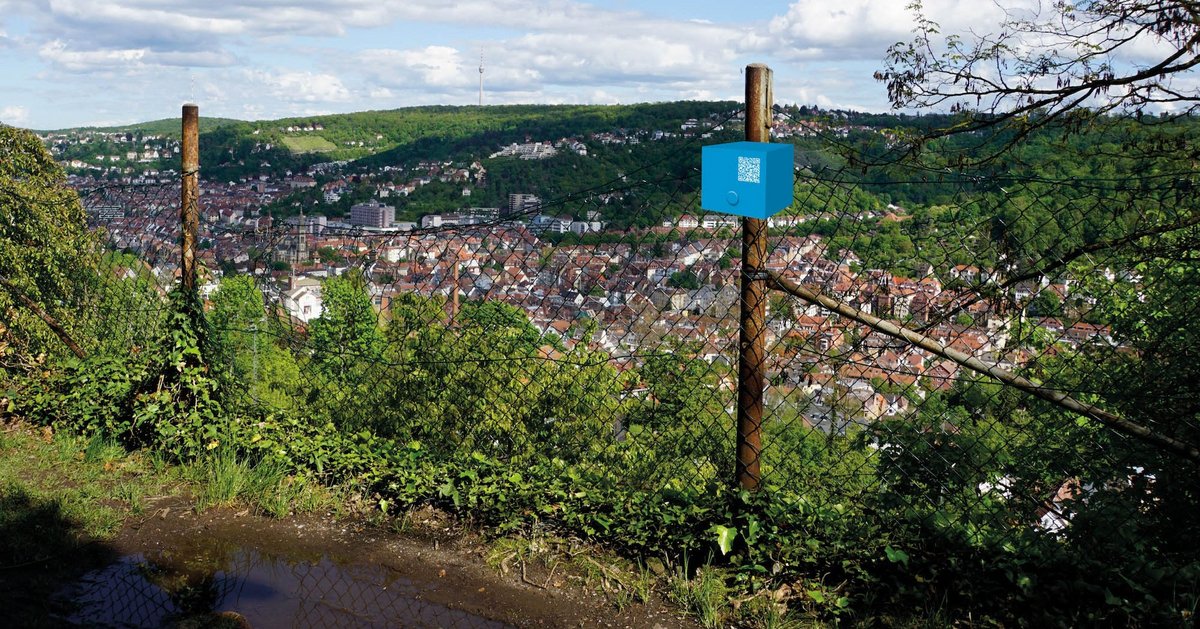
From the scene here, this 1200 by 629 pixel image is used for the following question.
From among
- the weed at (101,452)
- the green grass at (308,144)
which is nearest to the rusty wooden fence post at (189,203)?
the weed at (101,452)

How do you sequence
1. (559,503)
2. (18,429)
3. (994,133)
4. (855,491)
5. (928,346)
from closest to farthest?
1. (928,346)
2. (855,491)
3. (559,503)
4. (994,133)
5. (18,429)

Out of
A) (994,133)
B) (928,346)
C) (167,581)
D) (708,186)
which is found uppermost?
(994,133)

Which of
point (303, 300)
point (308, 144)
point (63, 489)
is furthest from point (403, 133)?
point (63, 489)

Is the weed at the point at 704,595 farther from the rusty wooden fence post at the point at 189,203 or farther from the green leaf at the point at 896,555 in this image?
the rusty wooden fence post at the point at 189,203

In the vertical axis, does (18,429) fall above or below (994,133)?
below

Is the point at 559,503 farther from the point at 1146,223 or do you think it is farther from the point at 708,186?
the point at 1146,223

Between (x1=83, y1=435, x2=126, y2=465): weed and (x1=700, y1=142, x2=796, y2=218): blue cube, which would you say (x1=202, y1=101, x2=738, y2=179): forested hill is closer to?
(x1=83, y1=435, x2=126, y2=465): weed

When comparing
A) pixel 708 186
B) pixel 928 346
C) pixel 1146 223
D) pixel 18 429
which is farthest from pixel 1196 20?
pixel 18 429
